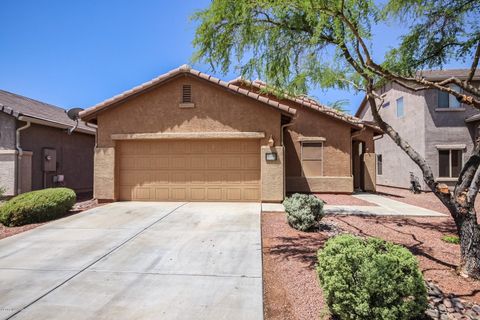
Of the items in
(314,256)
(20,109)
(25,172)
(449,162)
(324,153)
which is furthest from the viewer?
(449,162)

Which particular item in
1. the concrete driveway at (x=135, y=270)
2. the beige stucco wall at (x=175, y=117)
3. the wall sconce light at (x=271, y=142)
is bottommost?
the concrete driveway at (x=135, y=270)

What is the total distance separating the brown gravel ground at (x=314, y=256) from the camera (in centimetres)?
377

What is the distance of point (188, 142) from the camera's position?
1150cm

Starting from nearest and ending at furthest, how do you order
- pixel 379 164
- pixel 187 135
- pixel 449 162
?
pixel 187 135 < pixel 449 162 < pixel 379 164

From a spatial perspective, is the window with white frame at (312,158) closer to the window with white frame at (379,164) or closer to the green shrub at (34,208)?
the green shrub at (34,208)

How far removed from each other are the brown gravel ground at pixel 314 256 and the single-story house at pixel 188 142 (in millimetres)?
2812

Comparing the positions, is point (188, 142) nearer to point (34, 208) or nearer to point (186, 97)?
point (186, 97)

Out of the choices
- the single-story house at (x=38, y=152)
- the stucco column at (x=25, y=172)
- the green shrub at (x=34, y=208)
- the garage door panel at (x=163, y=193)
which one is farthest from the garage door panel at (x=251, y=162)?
the stucco column at (x=25, y=172)

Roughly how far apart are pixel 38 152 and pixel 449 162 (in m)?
22.8

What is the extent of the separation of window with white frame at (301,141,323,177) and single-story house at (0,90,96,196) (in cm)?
1127

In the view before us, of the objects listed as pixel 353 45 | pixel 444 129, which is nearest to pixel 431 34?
pixel 353 45

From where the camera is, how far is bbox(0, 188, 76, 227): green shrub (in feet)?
26.5

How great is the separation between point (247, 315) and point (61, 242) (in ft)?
16.8

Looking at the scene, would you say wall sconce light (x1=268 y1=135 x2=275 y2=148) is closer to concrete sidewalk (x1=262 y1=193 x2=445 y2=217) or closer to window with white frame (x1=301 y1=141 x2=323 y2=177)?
concrete sidewalk (x1=262 y1=193 x2=445 y2=217)
